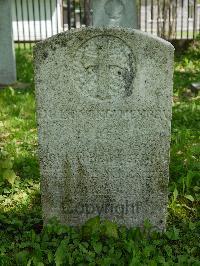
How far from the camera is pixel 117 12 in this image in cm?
837

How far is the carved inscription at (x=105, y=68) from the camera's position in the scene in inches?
128

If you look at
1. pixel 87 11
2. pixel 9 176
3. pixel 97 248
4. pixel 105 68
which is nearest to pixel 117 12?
pixel 87 11

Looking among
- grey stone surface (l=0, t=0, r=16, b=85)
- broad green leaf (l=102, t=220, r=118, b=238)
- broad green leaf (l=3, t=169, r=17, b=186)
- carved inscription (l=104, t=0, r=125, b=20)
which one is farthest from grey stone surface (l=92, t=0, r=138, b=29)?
broad green leaf (l=102, t=220, r=118, b=238)

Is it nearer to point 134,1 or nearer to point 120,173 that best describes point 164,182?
point 120,173

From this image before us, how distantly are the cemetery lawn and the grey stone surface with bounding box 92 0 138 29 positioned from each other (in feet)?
9.44

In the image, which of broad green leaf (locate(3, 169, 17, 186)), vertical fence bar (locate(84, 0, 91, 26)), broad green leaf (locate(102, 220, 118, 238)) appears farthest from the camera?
vertical fence bar (locate(84, 0, 91, 26))

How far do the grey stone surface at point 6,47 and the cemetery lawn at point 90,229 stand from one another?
2.40 metres

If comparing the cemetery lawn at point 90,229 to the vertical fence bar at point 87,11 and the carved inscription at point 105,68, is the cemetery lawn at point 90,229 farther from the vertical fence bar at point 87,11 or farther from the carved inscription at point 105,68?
the vertical fence bar at point 87,11

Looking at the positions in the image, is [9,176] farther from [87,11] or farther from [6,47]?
[87,11]

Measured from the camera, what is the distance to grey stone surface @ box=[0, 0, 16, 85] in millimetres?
7910

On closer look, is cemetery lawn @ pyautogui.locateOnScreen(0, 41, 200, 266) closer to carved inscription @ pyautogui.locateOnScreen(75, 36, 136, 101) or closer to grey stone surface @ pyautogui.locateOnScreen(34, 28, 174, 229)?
grey stone surface @ pyautogui.locateOnScreen(34, 28, 174, 229)

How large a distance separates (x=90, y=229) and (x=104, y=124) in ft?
2.56

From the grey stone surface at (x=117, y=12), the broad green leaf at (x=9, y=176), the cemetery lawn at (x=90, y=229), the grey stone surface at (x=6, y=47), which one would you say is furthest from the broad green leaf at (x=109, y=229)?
the grey stone surface at (x=117, y=12)

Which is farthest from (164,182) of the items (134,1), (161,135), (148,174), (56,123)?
(134,1)
